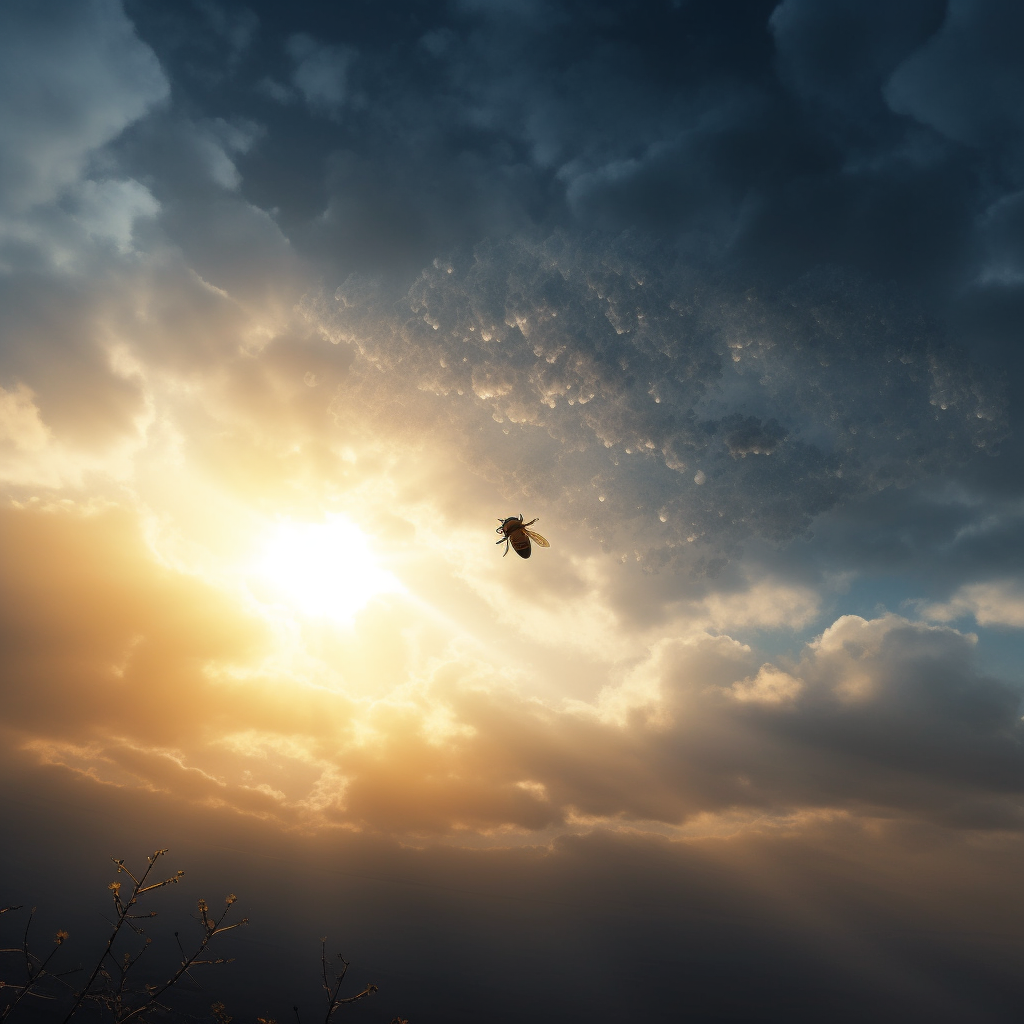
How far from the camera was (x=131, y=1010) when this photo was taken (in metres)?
20.0

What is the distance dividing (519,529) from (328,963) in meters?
29.9

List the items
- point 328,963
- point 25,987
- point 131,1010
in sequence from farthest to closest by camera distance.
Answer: point 131,1010
point 328,963
point 25,987

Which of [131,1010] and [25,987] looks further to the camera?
[131,1010]

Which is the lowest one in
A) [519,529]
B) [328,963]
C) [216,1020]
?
[216,1020]

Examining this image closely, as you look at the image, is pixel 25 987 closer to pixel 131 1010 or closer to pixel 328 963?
pixel 131 1010

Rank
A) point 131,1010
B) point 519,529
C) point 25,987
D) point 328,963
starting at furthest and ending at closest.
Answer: point 519,529, point 131,1010, point 328,963, point 25,987

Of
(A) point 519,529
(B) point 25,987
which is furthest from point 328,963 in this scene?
(A) point 519,529

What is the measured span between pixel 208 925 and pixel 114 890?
3201 millimetres

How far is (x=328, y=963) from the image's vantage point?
1858 cm

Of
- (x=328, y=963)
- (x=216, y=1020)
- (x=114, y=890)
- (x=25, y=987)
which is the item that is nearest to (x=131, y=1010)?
(x=216, y=1020)

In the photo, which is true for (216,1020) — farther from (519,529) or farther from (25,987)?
(519,529)

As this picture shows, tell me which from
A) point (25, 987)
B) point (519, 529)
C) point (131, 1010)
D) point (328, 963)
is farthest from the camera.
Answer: point (519, 529)

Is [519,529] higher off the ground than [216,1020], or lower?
higher

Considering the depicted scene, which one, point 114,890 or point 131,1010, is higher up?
point 114,890
